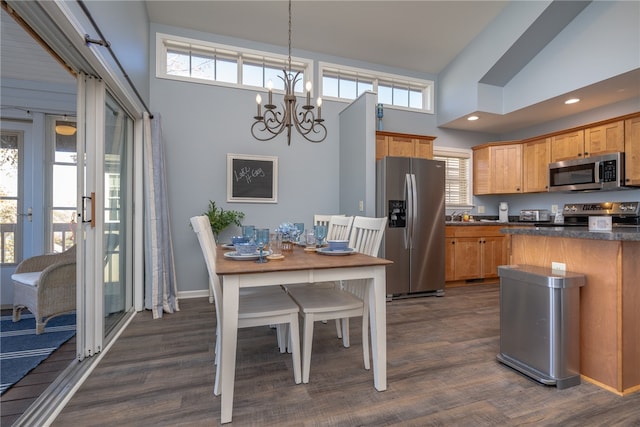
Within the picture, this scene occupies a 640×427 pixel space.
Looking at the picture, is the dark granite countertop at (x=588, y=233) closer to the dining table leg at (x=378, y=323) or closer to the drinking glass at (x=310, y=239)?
the dining table leg at (x=378, y=323)

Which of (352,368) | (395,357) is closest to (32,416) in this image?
(352,368)

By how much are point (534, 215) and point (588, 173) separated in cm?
106

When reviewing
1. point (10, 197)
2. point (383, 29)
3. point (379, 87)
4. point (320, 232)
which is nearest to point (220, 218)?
point (320, 232)

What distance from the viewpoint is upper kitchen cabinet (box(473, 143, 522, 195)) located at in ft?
16.5

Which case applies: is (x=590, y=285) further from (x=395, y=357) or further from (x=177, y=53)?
(x=177, y=53)

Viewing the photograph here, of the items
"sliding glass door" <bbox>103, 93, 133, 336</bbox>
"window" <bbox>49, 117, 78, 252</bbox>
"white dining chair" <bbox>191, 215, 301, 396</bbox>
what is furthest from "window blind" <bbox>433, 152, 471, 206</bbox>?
"window" <bbox>49, 117, 78, 252</bbox>

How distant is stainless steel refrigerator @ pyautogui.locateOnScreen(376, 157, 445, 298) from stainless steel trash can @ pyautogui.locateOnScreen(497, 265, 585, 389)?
6.12 feet

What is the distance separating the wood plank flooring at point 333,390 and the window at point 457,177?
3.06m

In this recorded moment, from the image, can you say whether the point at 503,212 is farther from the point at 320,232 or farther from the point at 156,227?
the point at 156,227

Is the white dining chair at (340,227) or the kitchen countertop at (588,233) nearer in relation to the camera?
the kitchen countertop at (588,233)

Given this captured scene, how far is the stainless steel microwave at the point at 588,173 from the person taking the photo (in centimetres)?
379

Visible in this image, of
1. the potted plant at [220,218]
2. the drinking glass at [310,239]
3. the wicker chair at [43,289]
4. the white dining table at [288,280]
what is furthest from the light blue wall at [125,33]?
the drinking glass at [310,239]

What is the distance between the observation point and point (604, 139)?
3.97 meters

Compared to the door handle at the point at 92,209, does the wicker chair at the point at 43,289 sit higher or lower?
lower
